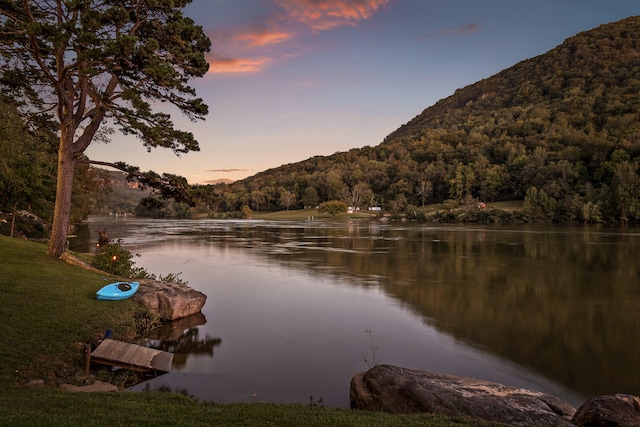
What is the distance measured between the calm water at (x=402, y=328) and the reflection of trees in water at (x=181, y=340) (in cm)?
6

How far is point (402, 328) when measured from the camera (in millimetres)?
14625

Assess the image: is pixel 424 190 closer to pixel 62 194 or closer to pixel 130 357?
Result: pixel 62 194

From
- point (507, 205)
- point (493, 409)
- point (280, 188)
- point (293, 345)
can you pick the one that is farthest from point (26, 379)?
point (280, 188)

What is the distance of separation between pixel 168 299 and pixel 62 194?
7642 millimetres

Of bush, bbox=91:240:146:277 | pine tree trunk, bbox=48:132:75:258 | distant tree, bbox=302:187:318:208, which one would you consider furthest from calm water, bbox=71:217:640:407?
distant tree, bbox=302:187:318:208

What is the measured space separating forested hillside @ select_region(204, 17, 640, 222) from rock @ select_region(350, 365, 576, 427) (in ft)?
318

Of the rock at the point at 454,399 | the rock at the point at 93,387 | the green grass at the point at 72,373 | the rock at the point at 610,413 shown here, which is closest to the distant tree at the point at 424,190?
the green grass at the point at 72,373

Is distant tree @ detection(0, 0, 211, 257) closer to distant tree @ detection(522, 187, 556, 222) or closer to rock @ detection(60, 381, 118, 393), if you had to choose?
rock @ detection(60, 381, 118, 393)

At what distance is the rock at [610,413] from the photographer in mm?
6156

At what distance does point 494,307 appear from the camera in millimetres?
17219

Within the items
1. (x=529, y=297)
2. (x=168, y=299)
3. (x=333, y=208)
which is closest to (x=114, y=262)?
(x=168, y=299)

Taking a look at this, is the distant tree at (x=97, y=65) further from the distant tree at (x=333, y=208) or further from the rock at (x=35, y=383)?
the distant tree at (x=333, y=208)

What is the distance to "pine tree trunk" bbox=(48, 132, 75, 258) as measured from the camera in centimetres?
1791

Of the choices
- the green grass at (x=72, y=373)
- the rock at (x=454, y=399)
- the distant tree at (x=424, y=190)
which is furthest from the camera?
the distant tree at (x=424, y=190)
